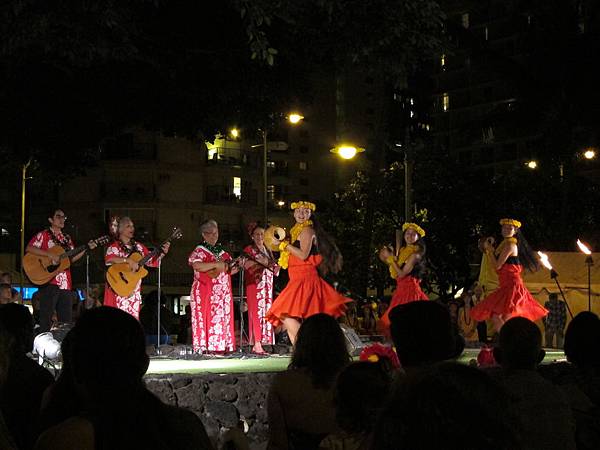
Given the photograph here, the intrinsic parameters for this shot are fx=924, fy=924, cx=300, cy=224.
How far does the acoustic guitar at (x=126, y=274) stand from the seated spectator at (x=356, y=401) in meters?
8.31

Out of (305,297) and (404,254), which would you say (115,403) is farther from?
(404,254)

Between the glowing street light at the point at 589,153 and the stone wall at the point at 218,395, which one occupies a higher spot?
the glowing street light at the point at 589,153

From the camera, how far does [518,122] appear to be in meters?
28.8

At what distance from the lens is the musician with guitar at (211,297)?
40.3 feet

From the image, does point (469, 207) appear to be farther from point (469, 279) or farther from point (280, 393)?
point (280, 393)

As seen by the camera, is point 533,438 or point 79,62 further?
point 79,62

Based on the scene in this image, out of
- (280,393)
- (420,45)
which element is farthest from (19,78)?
(280,393)

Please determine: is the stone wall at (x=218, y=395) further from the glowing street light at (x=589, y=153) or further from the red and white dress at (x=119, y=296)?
the glowing street light at (x=589, y=153)

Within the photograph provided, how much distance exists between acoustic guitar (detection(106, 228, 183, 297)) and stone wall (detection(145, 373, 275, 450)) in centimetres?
320

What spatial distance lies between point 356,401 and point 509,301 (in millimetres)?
8756

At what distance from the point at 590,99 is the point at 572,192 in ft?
56.4

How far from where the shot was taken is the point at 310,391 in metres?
4.33

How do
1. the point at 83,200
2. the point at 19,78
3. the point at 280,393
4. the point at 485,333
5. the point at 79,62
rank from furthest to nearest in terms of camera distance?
the point at 83,200, the point at 485,333, the point at 19,78, the point at 79,62, the point at 280,393

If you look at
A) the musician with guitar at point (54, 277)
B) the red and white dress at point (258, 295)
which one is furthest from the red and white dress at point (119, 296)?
the red and white dress at point (258, 295)
